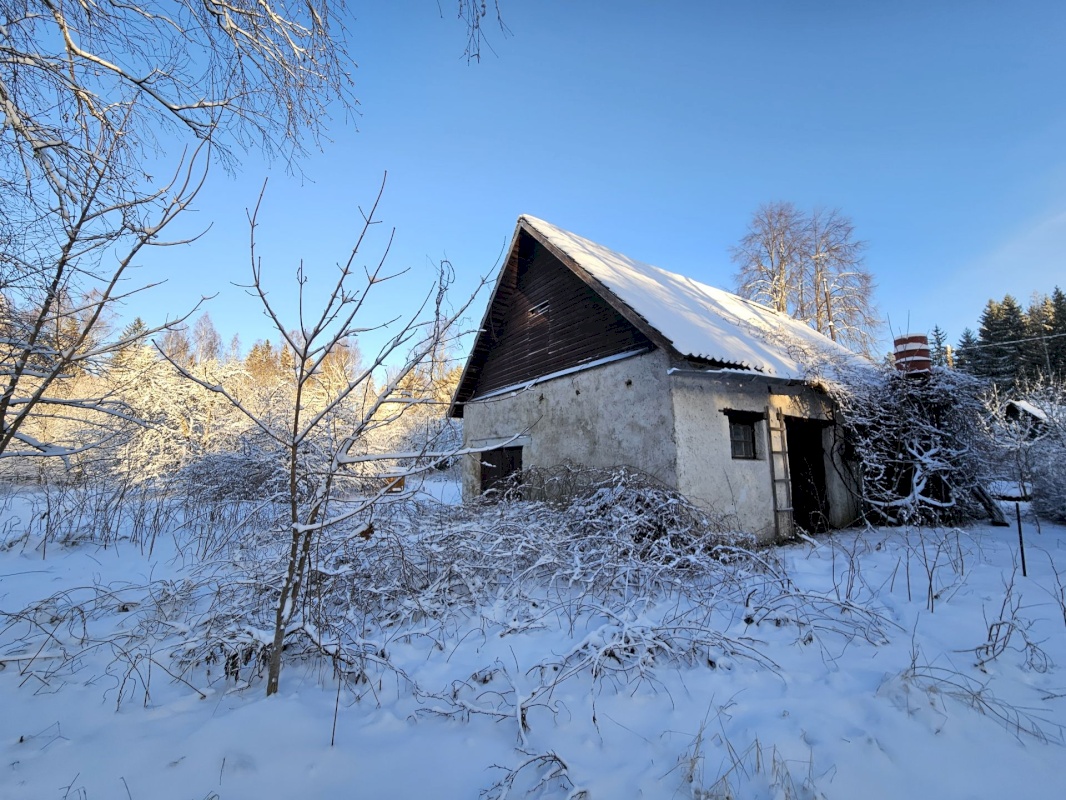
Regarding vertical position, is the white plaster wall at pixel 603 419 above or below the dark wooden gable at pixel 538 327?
below

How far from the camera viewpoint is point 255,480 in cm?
889

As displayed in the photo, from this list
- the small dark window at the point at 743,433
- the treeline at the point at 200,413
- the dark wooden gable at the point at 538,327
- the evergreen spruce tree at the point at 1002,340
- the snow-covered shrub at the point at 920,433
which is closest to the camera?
the treeline at the point at 200,413

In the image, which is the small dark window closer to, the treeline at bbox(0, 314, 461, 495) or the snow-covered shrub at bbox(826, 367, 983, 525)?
the snow-covered shrub at bbox(826, 367, 983, 525)

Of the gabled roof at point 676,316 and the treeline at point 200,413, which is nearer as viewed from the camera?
the treeline at point 200,413

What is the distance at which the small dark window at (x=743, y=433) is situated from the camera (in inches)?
318

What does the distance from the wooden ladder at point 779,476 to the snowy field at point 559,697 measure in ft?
11.1

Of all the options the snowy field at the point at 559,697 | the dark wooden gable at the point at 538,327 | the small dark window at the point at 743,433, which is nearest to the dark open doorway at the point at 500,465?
the dark wooden gable at the point at 538,327

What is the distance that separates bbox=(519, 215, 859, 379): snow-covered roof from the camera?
7.37 meters

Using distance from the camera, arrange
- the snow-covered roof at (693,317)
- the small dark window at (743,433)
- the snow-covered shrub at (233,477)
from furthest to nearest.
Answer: the small dark window at (743,433) → the snow-covered shrub at (233,477) → the snow-covered roof at (693,317)

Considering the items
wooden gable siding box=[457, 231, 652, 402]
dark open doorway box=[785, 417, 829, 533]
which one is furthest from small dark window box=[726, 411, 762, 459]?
wooden gable siding box=[457, 231, 652, 402]

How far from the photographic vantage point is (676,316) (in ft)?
26.9

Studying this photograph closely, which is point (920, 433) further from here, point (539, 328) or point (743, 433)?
point (539, 328)

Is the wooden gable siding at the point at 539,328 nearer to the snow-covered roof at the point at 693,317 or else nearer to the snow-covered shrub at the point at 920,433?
the snow-covered roof at the point at 693,317

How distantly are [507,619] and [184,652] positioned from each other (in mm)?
2173
